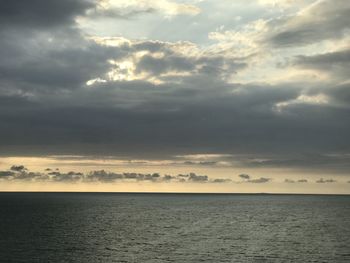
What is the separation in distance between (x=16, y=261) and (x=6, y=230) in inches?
2180

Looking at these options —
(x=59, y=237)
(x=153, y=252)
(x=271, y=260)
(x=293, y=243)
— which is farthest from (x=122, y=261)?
(x=293, y=243)

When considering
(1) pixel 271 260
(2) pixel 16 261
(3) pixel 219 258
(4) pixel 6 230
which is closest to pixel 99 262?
(2) pixel 16 261

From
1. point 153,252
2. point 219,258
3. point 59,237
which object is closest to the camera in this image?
point 219,258

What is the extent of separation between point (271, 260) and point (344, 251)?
67.3 ft

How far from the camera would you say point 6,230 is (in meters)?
126

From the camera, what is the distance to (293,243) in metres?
105

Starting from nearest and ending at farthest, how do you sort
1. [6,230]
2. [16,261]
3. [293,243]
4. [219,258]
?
[16,261], [219,258], [293,243], [6,230]

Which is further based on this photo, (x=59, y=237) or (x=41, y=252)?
(x=59, y=237)

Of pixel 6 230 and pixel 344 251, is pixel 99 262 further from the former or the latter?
pixel 6 230

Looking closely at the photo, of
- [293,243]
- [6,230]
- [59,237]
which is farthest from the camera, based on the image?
[6,230]

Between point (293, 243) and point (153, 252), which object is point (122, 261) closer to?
point (153, 252)

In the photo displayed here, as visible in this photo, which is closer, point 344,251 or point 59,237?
point 344,251

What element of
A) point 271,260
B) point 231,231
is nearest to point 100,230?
point 231,231

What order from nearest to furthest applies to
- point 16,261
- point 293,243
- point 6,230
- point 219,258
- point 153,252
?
point 16,261, point 219,258, point 153,252, point 293,243, point 6,230
